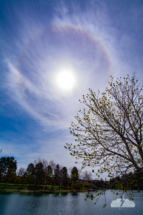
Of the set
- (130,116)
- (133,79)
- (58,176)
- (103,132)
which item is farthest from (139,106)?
(58,176)

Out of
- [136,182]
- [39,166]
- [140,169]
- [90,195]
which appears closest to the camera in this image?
[90,195]

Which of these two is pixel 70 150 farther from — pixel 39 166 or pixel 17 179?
pixel 17 179

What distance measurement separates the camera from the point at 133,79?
387 inches

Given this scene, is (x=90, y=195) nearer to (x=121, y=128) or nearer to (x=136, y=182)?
(x=136, y=182)

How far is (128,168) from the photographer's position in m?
7.65

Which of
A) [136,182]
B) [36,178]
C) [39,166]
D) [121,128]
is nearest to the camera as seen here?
[136,182]

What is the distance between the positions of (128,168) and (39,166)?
282 feet

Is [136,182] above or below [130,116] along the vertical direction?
below

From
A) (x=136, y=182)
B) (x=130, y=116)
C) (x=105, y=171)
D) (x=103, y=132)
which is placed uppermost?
Result: (x=130, y=116)

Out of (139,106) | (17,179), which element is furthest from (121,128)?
(17,179)

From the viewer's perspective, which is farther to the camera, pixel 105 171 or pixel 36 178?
pixel 36 178

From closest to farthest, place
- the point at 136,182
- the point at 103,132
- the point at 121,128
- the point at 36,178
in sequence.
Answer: the point at 136,182, the point at 121,128, the point at 103,132, the point at 36,178

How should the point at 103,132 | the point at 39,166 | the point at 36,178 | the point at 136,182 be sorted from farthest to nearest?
1. the point at 39,166
2. the point at 36,178
3. the point at 103,132
4. the point at 136,182

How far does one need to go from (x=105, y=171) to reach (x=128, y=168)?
137 centimetres
